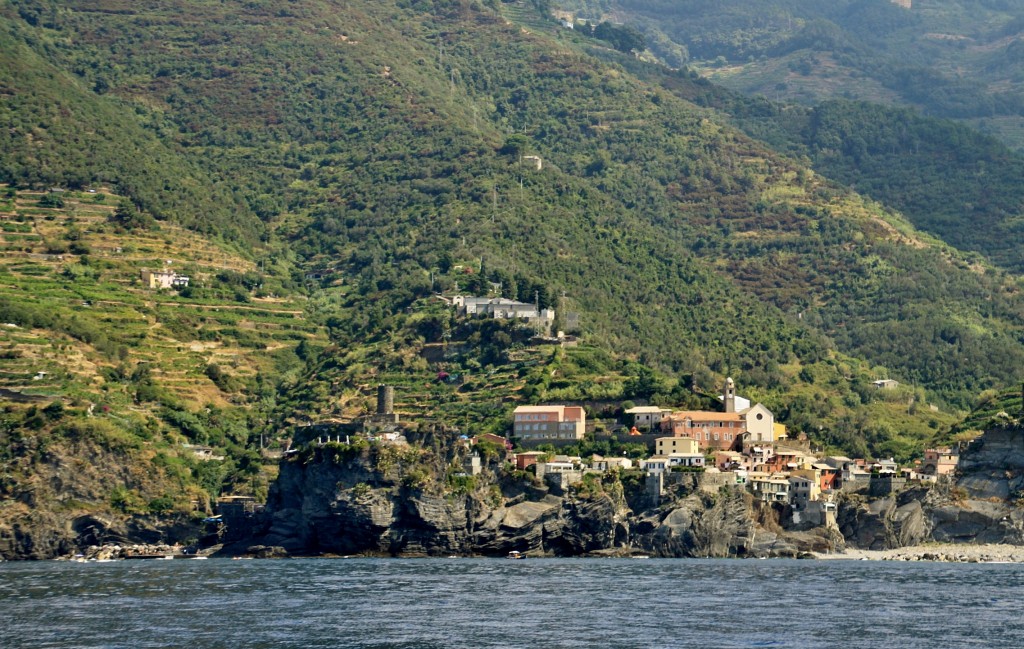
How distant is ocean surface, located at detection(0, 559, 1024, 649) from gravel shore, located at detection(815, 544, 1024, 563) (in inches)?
365

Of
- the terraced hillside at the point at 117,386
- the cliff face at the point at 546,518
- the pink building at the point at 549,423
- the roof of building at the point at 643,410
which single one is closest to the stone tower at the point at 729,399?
the roof of building at the point at 643,410

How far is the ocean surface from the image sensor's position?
276 ft

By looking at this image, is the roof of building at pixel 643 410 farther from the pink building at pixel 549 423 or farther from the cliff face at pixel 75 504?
the cliff face at pixel 75 504

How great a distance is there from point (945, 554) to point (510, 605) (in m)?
53.1

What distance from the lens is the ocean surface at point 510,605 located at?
8400cm

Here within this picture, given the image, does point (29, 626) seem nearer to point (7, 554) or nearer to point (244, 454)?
point (7, 554)

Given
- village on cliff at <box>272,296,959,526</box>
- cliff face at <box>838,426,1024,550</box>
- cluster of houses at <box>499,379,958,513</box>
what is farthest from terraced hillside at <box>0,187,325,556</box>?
cliff face at <box>838,426,1024,550</box>

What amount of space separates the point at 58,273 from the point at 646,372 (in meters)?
59.6

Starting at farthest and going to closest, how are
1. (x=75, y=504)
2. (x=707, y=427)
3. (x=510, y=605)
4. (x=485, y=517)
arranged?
(x=707, y=427)
(x=75, y=504)
(x=485, y=517)
(x=510, y=605)

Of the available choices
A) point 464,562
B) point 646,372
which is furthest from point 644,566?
point 646,372

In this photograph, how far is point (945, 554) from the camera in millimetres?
139125

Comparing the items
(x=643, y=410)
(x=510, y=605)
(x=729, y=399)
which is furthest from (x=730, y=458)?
(x=510, y=605)

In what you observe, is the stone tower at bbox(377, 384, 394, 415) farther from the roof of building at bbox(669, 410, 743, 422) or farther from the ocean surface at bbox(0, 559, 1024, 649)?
the ocean surface at bbox(0, 559, 1024, 649)

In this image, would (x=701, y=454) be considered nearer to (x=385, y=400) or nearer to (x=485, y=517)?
(x=485, y=517)
